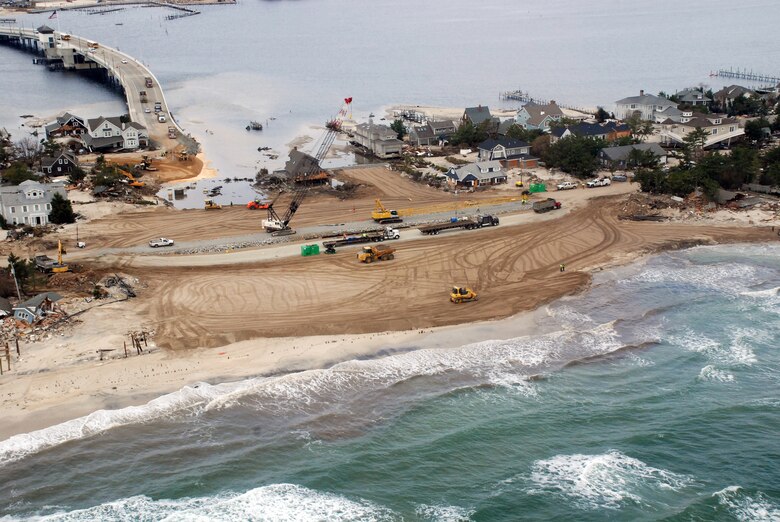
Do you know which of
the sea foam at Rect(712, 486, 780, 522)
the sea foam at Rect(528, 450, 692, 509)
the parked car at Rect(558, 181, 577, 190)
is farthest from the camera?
the parked car at Rect(558, 181, 577, 190)

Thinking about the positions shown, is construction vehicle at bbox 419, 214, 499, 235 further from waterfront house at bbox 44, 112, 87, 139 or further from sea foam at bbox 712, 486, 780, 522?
waterfront house at bbox 44, 112, 87, 139

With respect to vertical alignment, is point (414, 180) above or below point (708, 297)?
above

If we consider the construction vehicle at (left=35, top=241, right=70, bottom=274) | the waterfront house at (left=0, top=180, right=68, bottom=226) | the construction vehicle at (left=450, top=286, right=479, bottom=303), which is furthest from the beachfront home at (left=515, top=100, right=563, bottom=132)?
the construction vehicle at (left=35, top=241, right=70, bottom=274)

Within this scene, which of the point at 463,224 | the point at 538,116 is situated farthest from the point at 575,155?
the point at 538,116

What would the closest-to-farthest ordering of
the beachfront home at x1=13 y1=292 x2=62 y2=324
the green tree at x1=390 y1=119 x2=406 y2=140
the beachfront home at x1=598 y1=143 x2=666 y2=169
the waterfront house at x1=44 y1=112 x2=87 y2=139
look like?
1. the beachfront home at x1=13 y1=292 x2=62 y2=324
2. the beachfront home at x1=598 y1=143 x2=666 y2=169
3. the green tree at x1=390 y1=119 x2=406 y2=140
4. the waterfront house at x1=44 y1=112 x2=87 y2=139

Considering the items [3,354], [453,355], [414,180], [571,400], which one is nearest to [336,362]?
[453,355]

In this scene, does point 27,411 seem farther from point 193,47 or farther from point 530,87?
point 193,47

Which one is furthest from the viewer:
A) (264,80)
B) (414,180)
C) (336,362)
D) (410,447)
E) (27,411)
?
(264,80)
